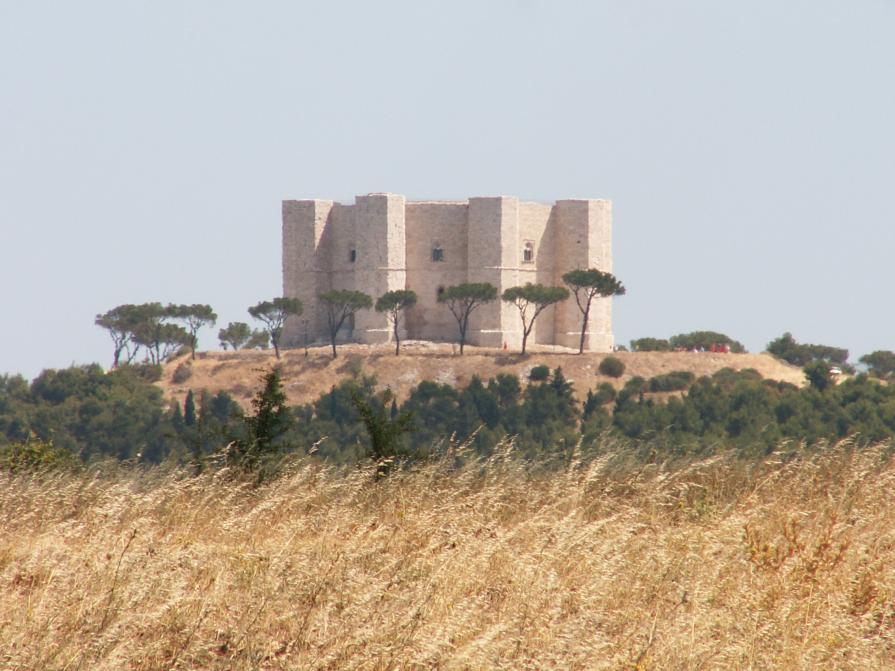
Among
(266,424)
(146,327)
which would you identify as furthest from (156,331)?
(266,424)

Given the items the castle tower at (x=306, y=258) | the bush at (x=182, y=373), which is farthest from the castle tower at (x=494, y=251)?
the bush at (x=182, y=373)

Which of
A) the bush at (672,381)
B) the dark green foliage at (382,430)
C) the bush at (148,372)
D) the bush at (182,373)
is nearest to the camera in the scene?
the dark green foliage at (382,430)

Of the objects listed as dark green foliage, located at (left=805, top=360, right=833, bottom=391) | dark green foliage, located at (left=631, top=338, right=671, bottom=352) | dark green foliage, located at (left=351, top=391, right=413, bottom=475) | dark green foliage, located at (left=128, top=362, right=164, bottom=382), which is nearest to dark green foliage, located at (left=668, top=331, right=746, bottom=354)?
dark green foliage, located at (left=631, top=338, right=671, bottom=352)

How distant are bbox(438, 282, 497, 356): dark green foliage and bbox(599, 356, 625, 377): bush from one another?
6162 mm

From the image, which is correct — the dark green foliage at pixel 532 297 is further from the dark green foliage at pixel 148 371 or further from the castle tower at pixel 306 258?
the dark green foliage at pixel 148 371

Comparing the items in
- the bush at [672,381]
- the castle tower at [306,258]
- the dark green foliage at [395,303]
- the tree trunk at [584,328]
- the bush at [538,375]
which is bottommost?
the bush at [672,381]

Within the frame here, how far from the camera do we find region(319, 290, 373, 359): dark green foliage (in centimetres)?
6656

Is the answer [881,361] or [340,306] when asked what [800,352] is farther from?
[340,306]

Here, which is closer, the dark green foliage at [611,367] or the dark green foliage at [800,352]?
the dark green foliage at [611,367]

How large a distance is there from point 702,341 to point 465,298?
22.6 meters

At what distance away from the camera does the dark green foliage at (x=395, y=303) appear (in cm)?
6600

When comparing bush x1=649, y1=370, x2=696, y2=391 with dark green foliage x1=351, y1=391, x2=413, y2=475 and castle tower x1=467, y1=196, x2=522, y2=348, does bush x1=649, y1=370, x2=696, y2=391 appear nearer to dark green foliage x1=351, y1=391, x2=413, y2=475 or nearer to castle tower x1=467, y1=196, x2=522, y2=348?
castle tower x1=467, y1=196, x2=522, y2=348

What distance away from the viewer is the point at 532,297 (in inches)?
2591

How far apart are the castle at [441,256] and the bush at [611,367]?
3.45m
